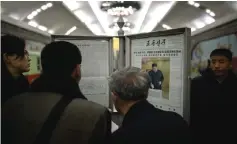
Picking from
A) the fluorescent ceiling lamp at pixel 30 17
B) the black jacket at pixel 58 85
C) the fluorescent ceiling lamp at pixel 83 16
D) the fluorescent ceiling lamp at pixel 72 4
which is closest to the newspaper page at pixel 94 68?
the black jacket at pixel 58 85

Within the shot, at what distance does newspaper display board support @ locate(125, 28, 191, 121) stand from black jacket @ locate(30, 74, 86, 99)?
0.88 meters

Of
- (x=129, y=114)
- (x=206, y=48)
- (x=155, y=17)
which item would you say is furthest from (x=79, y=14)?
(x=129, y=114)

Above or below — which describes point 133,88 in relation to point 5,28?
below

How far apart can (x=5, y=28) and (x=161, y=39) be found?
4.39 feet

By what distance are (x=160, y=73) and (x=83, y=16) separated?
1421 cm

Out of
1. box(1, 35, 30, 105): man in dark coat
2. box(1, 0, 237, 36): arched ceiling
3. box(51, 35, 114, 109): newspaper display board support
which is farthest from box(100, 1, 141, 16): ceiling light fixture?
box(1, 35, 30, 105): man in dark coat

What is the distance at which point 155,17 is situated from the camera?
16484 millimetres

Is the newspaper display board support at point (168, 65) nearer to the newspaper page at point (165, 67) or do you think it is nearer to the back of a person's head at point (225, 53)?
the newspaper page at point (165, 67)

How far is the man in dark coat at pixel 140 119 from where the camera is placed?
133 cm

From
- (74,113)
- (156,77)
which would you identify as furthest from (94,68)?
(74,113)

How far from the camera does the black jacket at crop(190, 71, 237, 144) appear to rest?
257 cm

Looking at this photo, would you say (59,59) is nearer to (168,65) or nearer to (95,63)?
(168,65)

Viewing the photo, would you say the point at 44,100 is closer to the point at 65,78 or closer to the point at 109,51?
the point at 65,78

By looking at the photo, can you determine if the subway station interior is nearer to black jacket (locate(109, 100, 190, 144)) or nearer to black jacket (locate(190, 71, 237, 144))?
black jacket (locate(190, 71, 237, 144))
